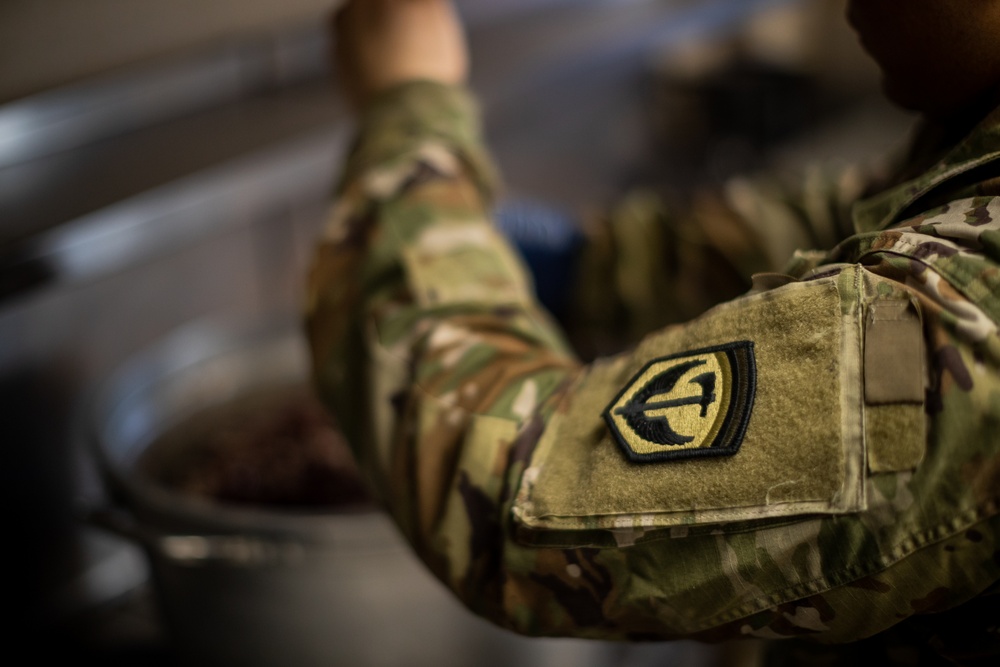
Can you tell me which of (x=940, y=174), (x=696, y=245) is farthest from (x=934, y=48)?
(x=696, y=245)

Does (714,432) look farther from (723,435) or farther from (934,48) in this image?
(934,48)

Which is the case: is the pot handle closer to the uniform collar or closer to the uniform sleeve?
the uniform sleeve

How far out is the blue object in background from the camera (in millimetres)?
906

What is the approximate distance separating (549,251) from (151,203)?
43cm

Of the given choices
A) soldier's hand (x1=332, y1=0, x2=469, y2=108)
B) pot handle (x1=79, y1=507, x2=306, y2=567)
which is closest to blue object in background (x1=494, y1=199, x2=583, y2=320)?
soldier's hand (x1=332, y1=0, x2=469, y2=108)

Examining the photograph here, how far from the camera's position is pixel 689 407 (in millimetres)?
420

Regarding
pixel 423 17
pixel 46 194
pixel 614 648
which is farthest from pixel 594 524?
pixel 46 194

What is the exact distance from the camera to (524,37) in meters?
1.55

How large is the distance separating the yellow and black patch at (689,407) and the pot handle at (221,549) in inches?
17.3

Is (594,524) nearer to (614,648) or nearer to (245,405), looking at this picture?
(614,648)

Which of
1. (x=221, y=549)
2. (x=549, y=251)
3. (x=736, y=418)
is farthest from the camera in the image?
(x=549, y=251)

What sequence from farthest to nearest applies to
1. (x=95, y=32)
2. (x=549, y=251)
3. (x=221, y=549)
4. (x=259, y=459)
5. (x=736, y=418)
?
(x=259, y=459)
(x=549, y=251)
(x=221, y=549)
(x=95, y=32)
(x=736, y=418)

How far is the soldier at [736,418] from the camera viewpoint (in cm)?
38

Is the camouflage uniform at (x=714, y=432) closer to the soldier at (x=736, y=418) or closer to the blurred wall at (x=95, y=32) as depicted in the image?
the soldier at (x=736, y=418)
